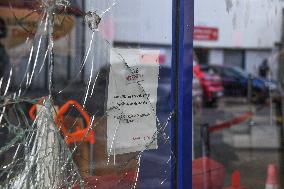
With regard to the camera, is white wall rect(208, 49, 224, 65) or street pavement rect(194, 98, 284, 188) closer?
street pavement rect(194, 98, 284, 188)

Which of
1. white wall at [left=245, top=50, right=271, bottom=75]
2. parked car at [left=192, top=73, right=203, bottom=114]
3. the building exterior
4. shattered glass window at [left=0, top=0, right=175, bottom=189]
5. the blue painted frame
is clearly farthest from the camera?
parked car at [left=192, top=73, right=203, bottom=114]

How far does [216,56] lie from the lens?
6.50m

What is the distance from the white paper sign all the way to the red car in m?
4.58

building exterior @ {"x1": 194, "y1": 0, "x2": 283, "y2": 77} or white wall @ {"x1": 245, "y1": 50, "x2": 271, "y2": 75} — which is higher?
building exterior @ {"x1": 194, "y1": 0, "x2": 283, "y2": 77}

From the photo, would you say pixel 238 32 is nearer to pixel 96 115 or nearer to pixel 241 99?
pixel 241 99

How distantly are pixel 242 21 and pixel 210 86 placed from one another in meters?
3.18

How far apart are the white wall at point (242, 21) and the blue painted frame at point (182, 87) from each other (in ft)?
0.74

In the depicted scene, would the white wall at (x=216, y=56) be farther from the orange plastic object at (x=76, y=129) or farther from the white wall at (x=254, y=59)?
the orange plastic object at (x=76, y=129)

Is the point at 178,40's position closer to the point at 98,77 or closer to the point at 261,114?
the point at 98,77

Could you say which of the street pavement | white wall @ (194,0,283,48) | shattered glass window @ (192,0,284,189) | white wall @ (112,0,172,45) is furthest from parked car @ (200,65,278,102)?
white wall @ (112,0,172,45)

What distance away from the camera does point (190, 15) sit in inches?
93.4

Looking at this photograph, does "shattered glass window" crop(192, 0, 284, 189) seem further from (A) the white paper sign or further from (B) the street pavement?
(A) the white paper sign

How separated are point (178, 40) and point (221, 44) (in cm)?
363

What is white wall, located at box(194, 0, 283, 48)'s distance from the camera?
3025 millimetres
